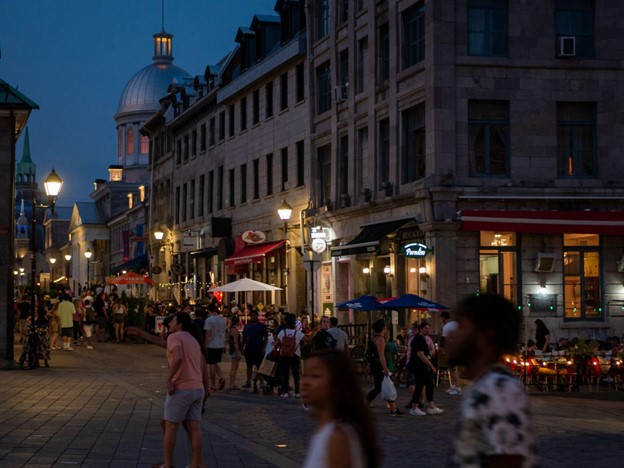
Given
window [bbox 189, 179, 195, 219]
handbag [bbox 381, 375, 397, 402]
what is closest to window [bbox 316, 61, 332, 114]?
window [bbox 189, 179, 195, 219]

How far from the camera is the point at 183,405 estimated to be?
40.0ft

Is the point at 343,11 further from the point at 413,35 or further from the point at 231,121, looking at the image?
the point at 231,121

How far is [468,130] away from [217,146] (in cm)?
A: 2649

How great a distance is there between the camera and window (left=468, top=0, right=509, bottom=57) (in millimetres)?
31891

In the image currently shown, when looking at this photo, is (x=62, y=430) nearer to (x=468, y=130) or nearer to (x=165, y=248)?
(x=468, y=130)

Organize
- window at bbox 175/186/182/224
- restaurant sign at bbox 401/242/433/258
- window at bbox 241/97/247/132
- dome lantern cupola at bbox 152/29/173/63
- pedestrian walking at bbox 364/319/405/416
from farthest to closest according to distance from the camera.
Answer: dome lantern cupola at bbox 152/29/173/63 → window at bbox 175/186/182/224 → window at bbox 241/97/247/132 → restaurant sign at bbox 401/242/433/258 → pedestrian walking at bbox 364/319/405/416

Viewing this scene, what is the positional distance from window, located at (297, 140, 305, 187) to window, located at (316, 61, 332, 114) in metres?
2.56

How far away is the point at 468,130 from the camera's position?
31531 millimetres

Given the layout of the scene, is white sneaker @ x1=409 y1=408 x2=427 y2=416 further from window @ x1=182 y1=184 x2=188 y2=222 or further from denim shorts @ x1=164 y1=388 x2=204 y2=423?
window @ x1=182 y1=184 x2=188 y2=222

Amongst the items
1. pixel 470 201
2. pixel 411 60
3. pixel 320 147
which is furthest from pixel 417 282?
pixel 320 147

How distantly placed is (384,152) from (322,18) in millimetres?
7767

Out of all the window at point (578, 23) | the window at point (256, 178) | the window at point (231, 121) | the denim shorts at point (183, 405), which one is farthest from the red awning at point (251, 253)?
the denim shorts at point (183, 405)

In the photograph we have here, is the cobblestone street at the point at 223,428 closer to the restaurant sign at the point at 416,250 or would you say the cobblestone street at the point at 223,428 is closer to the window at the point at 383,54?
the restaurant sign at the point at 416,250

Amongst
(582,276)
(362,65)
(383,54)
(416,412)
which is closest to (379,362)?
(416,412)
